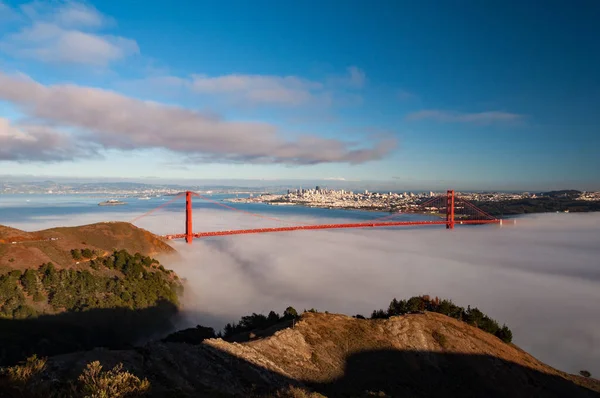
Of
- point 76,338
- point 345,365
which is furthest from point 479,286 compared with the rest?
point 76,338

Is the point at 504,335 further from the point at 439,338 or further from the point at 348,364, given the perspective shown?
the point at 348,364

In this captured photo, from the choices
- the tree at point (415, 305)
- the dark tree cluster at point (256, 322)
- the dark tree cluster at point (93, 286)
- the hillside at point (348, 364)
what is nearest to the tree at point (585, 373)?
the hillside at point (348, 364)

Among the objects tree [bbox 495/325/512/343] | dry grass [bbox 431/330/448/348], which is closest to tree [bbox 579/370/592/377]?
tree [bbox 495/325/512/343]

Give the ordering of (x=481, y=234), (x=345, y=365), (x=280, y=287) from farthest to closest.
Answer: (x=481, y=234), (x=280, y=287), (x=345, y=365)

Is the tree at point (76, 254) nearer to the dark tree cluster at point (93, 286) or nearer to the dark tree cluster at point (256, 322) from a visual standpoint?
the dark tree cluster at point (93, 286)

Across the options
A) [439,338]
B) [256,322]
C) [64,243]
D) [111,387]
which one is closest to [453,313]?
[439,338]

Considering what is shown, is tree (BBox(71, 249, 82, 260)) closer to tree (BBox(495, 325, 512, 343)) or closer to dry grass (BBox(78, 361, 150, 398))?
dry grass (BBox(78, 361, 150, 398))

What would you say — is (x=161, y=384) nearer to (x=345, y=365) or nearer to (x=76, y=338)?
(x=345, y=365)
